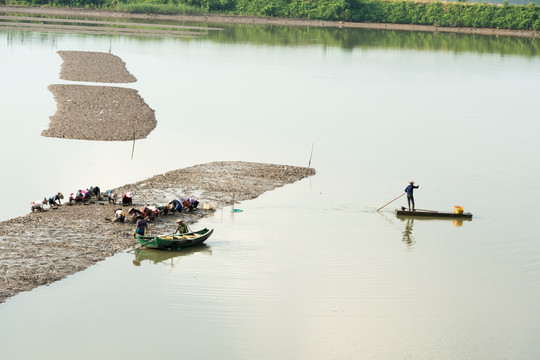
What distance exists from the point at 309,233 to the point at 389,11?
376ft

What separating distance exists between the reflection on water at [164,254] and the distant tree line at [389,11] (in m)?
109

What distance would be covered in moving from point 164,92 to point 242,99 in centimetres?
537

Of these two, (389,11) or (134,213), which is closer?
(134,213)

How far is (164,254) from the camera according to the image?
23.8 metres

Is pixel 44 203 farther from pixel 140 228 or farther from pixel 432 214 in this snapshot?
pixel 432 214

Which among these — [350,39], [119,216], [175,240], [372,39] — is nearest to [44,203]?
[119,216]

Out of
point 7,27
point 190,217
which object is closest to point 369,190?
point 190,217

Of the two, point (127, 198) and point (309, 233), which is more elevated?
point (127, 198)

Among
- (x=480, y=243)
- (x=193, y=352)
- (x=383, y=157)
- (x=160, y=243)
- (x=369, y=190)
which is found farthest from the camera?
(x=383, y=157)

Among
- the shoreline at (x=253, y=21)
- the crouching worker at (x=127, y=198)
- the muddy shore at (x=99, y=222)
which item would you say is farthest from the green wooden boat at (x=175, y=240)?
the shoreline at (x=253, y=21)

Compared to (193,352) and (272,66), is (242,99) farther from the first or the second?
(193,352)

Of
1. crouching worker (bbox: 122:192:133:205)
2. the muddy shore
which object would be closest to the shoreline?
the muddy shore

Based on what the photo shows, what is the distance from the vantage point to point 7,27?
296ft

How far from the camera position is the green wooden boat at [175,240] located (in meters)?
23.3
